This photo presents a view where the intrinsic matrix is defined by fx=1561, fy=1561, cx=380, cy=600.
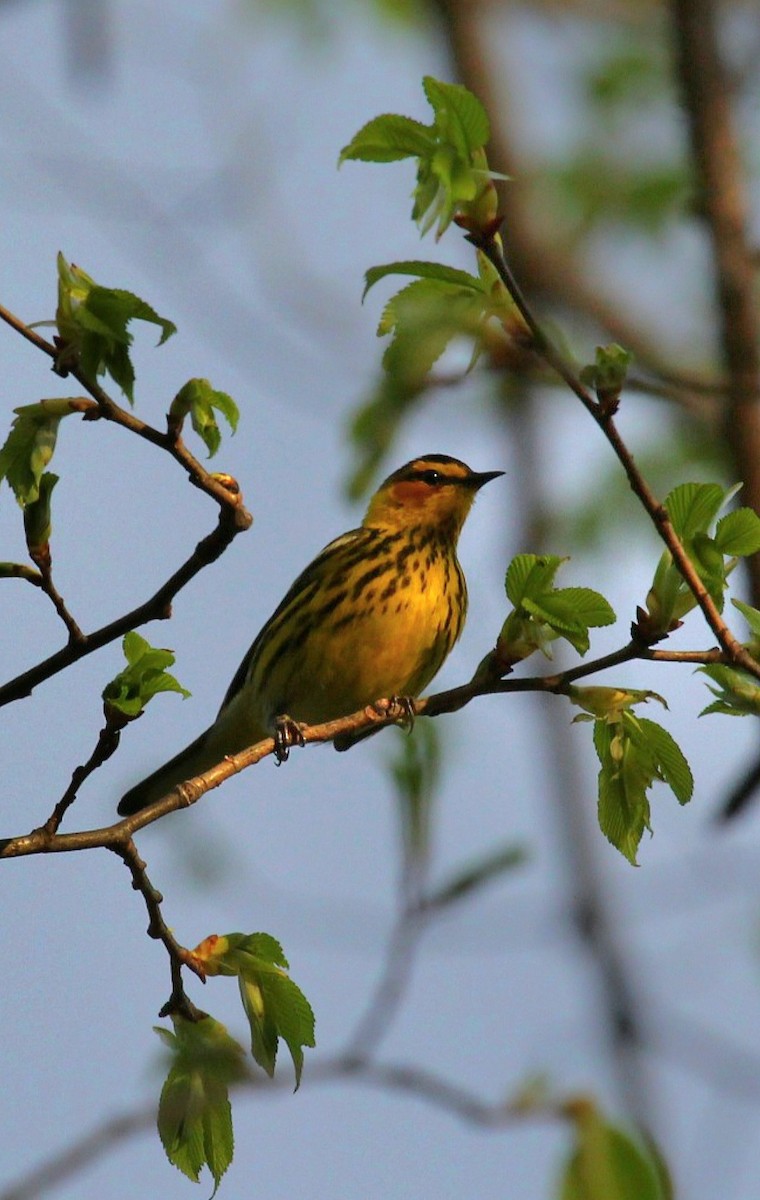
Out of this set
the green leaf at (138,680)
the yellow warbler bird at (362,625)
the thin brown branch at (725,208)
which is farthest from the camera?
the yellow warbler bird at (362,625)

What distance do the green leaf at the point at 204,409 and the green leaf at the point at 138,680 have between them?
1.43 ft

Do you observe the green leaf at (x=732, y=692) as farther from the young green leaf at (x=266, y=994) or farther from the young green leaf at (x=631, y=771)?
the young green leaf at (x=266, y=994)

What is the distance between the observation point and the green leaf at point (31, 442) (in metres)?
2.56

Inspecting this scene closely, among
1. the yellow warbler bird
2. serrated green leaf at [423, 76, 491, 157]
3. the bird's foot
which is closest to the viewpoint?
serrated green leaf at [423, 76, 491, 157]

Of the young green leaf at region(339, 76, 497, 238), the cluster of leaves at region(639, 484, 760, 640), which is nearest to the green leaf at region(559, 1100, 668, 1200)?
the cluster of leaves at region(639, 484, 760, 640)

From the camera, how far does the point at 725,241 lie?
484 cm

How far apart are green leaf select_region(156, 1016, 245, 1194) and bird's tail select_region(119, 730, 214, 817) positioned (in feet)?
9.14

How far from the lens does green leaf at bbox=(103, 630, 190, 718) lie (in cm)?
291

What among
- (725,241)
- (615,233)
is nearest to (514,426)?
(615,233)

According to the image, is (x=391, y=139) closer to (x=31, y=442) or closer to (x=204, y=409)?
(x=204, y=409)

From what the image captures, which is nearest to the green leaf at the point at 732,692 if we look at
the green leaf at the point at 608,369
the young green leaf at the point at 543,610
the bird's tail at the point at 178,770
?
the young green leaf at the point at 543,610

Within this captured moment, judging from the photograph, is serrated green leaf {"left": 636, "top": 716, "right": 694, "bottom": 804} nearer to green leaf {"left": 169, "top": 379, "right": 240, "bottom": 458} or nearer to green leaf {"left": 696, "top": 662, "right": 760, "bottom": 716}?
green leaf {"left": 696, "top": 662, "right": 760, "bottom": 716}

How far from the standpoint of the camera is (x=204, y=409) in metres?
2.62

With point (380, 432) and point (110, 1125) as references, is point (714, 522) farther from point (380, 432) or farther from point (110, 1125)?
point (110, 1125)
